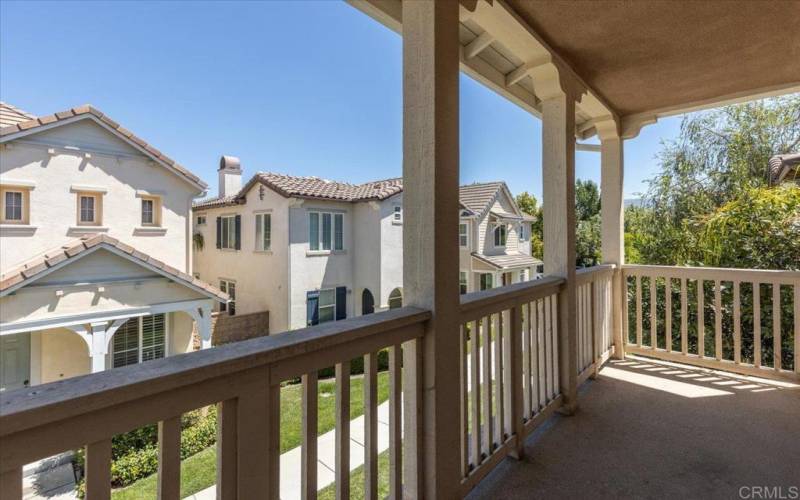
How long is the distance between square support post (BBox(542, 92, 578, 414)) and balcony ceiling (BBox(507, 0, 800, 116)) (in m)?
0.36

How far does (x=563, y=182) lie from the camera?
2.43 m

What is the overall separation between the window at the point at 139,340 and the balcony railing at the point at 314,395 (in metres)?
1.21

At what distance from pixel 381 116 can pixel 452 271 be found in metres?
2.50

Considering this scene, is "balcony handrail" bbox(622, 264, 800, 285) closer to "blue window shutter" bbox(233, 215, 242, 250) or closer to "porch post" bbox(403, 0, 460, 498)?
"porch post" bbox(403, 0, 460, 498)

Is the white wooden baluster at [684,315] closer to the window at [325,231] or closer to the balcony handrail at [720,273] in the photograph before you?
the balcony handrail at [720,273]

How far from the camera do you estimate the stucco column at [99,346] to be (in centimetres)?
151

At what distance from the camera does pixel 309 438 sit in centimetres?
109

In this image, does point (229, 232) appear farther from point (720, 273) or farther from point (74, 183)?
point (720, 273)

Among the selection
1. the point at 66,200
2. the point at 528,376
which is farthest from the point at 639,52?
the point at 66,200

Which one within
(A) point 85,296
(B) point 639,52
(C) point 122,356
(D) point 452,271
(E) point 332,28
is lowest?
(C) point 122,356

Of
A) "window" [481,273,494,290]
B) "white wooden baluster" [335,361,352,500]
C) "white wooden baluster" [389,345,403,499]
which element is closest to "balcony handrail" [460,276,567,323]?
"white wooden baluster" [389,345,403,499]

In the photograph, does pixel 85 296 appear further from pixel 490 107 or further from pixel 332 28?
pixel 490 107

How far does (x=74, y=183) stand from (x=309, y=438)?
1.16m

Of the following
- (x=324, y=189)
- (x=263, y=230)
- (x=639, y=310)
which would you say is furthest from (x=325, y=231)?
(x=639, y=310)
